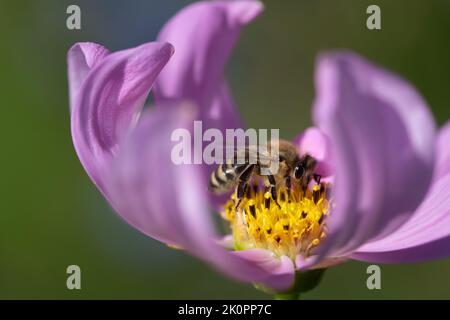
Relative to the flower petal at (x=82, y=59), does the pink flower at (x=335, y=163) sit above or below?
below

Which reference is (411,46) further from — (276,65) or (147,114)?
(147,114)

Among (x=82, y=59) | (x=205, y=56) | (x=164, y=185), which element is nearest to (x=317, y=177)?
(x=205, y=56)

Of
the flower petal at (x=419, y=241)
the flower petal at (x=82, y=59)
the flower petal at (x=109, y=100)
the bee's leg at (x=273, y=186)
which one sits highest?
the flower petal at (x=82, y=59)

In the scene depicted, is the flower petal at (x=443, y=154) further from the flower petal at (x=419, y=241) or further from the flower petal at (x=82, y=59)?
the flower petal at (x=82, y=59)

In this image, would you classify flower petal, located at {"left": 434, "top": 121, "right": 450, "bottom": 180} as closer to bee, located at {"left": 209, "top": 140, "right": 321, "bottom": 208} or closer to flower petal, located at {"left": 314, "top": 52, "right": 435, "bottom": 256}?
bee, located at {"left": 209, "top": 140, "right": 321, "bottom": 208}

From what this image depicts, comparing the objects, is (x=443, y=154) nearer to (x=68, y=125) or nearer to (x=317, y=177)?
(x=317, y=177)

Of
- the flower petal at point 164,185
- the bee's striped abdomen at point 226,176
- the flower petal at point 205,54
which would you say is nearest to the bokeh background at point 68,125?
the flower petal at point 205,54

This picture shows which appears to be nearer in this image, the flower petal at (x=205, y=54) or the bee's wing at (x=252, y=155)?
the bee's wing at (x=252, y=155)

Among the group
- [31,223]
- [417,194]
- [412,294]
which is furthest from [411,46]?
[417,194]

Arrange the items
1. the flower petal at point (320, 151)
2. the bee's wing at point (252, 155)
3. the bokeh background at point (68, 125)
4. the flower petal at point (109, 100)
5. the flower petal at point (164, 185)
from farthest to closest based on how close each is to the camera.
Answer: the bokeh background at point (68, 125) → the flower petal at point (320, 151) → the bee's wing at point (252, 155) → the flower petal at point (109, 100) → the flower petal at point (164, 185)
